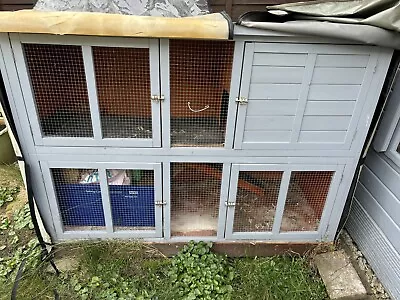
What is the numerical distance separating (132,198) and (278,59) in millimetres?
1113

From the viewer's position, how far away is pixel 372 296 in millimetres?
2016

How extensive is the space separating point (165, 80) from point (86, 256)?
1.20 m

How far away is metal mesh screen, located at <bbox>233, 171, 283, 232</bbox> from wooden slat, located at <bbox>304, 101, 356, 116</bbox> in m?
0.41

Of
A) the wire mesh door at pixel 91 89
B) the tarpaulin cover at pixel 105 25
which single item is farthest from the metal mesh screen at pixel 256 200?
the tarpaulin cover at pixel 105 25

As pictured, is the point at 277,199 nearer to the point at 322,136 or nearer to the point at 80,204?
the point at 322,136

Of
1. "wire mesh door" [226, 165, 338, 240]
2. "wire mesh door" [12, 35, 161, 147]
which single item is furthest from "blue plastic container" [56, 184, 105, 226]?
"wire mesh door" [226, 165, 338, 240]

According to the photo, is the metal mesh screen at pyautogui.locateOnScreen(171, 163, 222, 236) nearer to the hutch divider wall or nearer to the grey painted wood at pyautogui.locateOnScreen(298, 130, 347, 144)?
the hutch divider wall

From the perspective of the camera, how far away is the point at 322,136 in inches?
72.9

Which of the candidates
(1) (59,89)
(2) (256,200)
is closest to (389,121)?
(2) (256,200)

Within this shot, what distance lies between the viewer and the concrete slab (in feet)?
6.53

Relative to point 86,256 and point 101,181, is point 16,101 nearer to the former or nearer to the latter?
point 101,181

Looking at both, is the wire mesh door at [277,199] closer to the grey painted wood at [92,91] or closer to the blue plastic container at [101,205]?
the blue plastic container at [101,205]

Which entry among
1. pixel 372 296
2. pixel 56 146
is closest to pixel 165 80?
pixel 56 146

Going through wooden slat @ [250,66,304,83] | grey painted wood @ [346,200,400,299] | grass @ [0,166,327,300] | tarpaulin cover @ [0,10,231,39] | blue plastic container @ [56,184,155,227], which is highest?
tarpaulin cover @ [0,10,231,39]
